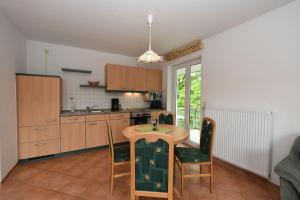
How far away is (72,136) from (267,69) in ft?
11.8

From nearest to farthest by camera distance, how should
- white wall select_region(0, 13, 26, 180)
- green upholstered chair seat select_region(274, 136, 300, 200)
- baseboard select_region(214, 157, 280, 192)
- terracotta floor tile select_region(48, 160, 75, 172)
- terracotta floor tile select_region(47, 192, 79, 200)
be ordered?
1. green upholstered chair seat select_region(274, 136, 300, 200)
2. terracotta floor tile select_region(47, 192, 79, 200)
3. baseboard select_region(214, 157, 280, 192)
4. white wall select_region(0, 13, 26, 180)
5. terracotta floor tile select_region(48, 160, 75, 172)

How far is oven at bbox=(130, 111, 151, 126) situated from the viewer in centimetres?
375

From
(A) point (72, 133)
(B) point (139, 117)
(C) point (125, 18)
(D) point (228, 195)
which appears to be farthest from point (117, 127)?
(D) point (228, 195)

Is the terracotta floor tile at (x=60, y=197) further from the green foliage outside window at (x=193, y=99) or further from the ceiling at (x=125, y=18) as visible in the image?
the green foliage outside window at (x=193, y=99)

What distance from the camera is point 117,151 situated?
209cm

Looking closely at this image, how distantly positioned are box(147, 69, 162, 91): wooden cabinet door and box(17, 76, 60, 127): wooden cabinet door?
2250 mm

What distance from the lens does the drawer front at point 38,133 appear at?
2645 mm

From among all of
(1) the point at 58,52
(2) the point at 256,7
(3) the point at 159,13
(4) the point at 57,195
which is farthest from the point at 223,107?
(1) the point at 58,52

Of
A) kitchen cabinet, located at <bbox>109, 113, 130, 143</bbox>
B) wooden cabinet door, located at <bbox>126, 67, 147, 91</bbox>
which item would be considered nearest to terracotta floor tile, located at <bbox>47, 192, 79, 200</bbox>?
kitchen cabinet, located at <bbox>109, 113, 130, 143</bbox>

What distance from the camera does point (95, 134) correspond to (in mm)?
3303

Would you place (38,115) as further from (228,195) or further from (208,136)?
(228,195)

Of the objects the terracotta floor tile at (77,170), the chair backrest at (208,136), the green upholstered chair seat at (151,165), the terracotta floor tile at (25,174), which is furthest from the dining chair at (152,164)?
the terracotta floor tile at (25,174)

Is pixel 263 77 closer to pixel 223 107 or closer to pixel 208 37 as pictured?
pixel 223 107

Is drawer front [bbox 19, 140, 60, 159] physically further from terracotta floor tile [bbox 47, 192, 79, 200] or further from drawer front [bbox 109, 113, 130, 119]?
terracotta floor tile [bbox 47, 192, 79, 200]
